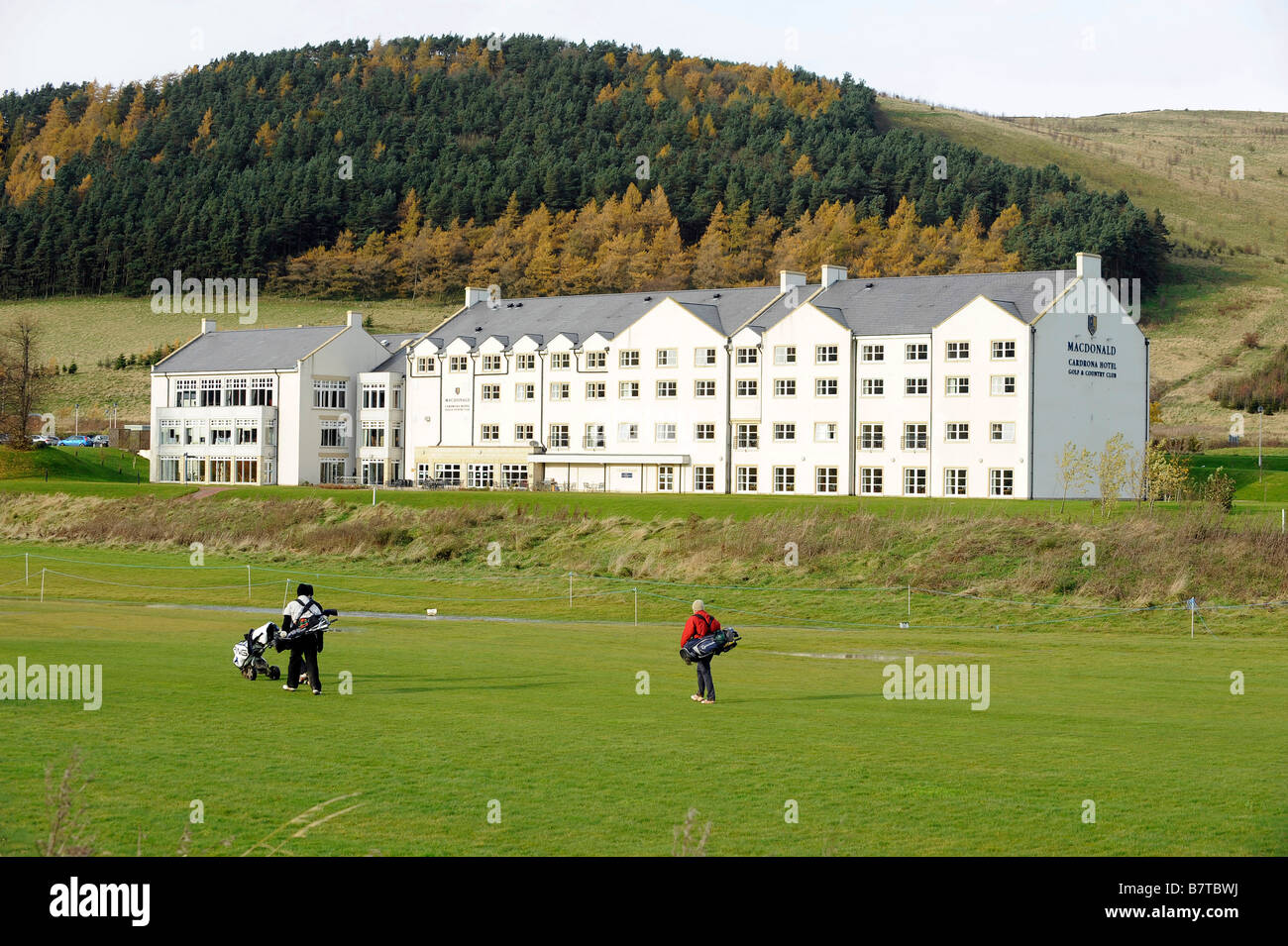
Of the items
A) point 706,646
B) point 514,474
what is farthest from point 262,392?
point 706,646

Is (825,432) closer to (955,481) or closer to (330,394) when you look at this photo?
(955,481)

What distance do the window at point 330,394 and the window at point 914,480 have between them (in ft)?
139

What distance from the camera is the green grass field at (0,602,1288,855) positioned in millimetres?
13359

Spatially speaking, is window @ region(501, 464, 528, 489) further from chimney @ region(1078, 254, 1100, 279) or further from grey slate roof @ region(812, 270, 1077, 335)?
chimney @ region(1078, 254, 1100, 279)

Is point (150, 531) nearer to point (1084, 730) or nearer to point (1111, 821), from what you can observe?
point (1084, 730)

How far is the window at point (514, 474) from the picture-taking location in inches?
3639

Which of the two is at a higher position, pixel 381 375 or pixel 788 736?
pixel 381 375

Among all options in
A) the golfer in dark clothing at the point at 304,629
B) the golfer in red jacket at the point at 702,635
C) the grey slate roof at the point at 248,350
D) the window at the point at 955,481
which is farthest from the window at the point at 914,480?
the golfer in dark clothing at the point at 304,629

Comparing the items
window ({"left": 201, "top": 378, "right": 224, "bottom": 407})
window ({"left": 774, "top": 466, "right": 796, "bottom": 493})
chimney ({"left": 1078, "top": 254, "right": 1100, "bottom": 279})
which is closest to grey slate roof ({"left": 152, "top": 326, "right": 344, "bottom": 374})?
window ({"left": 201, "top": 378, "right": 224, "bottom": 407})

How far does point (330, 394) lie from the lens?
102 metres

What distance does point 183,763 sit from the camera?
1645 cm

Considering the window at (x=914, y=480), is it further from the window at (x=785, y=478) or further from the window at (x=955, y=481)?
the window at (x=785, y=478)

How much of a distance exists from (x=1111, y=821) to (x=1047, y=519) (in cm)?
4108

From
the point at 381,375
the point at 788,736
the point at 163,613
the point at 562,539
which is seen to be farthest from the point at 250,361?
the point at 788,736
